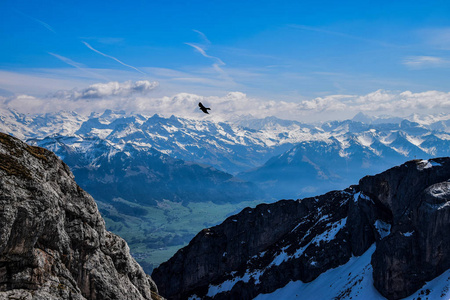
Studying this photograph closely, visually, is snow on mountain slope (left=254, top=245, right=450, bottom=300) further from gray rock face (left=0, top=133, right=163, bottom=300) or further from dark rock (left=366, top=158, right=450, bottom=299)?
gray rock face (left=0, top=133, right=163, bottom=300)

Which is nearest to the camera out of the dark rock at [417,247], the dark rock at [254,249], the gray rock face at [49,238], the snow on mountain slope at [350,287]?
the gray rock face at [49,238]

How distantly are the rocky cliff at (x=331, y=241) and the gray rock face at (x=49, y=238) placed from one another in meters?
57.2

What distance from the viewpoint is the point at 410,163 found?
10106cm

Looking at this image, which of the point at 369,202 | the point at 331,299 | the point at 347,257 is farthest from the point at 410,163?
the point at 331,299

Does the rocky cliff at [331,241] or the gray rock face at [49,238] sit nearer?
the gray rock face at [49,238]

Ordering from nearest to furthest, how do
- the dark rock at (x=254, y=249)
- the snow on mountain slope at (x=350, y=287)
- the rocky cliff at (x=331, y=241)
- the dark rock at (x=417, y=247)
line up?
the snow on mountain slope at (x=350, y=287) < the dark rock at (x=417, y=247) < the rocky cliff at (x=331, y=241) < the dark rock at (x=254, y=249)

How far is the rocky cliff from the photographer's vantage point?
80750mm

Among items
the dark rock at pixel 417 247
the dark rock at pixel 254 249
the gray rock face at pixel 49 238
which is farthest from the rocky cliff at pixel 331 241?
the gray rock face at pixel 49 238

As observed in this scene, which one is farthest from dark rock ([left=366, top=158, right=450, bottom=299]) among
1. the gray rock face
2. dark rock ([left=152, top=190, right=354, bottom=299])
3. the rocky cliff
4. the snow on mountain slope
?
the gray rock face

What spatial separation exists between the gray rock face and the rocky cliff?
5723cm

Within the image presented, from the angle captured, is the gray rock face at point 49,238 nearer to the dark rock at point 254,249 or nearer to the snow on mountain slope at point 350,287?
the snow on mountain slope at point 350,287

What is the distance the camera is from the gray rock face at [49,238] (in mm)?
42188

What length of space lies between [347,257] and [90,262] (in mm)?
79288

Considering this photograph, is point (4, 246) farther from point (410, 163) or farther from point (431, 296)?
point (410, 163)
